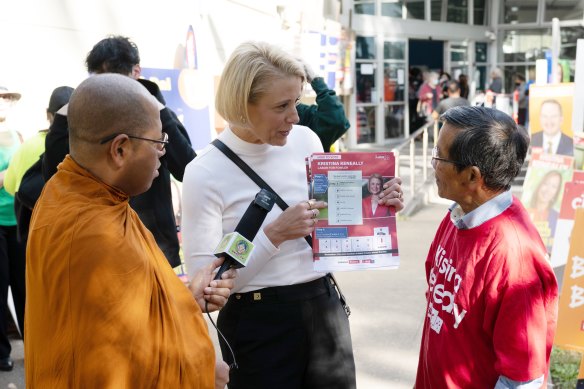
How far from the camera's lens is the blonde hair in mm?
2230

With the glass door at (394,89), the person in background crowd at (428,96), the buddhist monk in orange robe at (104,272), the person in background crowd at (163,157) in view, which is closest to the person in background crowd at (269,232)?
the buddhist monk in orange robe at (104,272)

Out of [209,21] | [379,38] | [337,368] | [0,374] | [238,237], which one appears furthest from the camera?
[379,38]

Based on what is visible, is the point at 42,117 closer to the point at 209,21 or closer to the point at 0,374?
the point at 0,374

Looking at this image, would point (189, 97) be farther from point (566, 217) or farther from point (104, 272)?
point (104, 272)

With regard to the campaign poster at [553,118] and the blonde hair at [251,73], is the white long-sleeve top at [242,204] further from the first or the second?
the campaign poster at [553,118]

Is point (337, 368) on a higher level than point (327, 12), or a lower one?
lower

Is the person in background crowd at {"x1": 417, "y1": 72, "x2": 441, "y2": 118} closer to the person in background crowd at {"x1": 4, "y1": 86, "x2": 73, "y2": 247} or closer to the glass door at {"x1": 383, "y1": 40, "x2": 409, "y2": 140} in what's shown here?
the glass door at {"x1": 383, "y1": 40, "x2": 409, "y2": 140}

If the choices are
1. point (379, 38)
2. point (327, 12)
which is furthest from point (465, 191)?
point (379, 38)

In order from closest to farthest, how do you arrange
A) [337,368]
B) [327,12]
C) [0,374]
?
[337,368]
[0,374]
[327,12]

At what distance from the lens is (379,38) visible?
18.5m

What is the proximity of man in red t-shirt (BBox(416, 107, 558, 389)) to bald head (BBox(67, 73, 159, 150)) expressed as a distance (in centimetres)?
94

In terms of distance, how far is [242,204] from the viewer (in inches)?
A: 90.4

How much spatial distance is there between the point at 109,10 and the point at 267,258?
417 centimetres

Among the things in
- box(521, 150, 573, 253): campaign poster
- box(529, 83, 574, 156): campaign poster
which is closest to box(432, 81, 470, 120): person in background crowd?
box(529, 83, 574, 156): campaign poster
